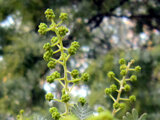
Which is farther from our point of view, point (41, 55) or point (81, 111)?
point (41, 55)

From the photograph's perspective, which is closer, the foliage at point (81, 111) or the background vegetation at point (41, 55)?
the foliage at point (81, 111)

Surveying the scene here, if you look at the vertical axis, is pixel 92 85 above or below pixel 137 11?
below

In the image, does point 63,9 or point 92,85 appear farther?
point 92,85

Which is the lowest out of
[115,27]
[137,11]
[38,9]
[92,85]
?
[92,85]

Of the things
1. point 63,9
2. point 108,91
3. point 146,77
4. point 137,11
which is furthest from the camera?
point 137,11

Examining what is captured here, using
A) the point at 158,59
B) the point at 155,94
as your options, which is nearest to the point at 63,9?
the point at 158,59

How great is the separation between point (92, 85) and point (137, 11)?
1.08 meters

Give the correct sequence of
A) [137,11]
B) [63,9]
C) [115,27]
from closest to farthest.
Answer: [63,9], [137,11], [115,27]

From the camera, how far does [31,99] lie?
2.48m

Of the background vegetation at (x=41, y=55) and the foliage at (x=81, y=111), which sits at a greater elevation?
the background vegetation at (x=41, y=55)

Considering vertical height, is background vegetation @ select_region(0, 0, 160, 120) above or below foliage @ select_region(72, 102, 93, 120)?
above

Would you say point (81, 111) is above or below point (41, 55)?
below

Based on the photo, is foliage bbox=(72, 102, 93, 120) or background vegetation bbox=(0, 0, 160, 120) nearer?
foliage bbox=(72, 102, 93, 120)

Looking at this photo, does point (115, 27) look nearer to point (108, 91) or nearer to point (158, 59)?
point (158, 59)
